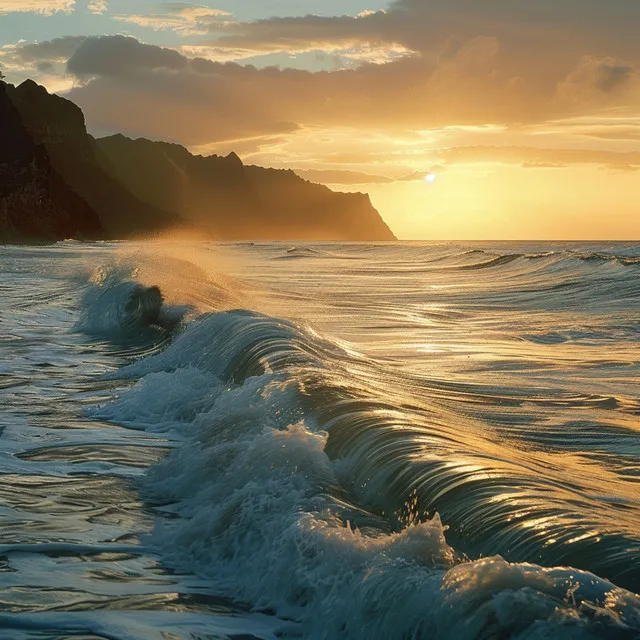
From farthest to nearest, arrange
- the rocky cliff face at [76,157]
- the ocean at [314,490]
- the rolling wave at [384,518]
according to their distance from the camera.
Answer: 1. the rocky cliff face at [76,157]
2. the ocean at [314,490]
3. the rolling wave at [384,518]

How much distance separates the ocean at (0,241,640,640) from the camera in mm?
4227

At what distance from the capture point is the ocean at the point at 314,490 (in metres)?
4.23

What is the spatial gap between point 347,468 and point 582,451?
223 centimetres

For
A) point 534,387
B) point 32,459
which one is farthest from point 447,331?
point 32,459

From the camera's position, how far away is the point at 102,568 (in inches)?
205

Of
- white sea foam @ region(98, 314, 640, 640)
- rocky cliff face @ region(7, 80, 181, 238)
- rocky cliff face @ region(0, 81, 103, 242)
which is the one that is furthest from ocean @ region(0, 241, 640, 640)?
rocky cliff face @ region(7, 80, 181, 238)

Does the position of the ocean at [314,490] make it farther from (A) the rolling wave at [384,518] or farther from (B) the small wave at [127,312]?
(B) the small wave at [127,312]

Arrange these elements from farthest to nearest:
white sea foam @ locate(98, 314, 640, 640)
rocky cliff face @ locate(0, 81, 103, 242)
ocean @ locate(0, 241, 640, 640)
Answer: rocky cliff face @ locate(0, 81, 103, 242), ocean @ locate(0, 241, 640, 640), white sea foam @ locate(98, 314, 640, 640)

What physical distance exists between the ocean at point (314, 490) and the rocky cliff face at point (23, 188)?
90554 millimetres

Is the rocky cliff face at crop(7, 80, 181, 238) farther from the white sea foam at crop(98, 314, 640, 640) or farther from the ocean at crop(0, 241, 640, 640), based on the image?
the white sea foam at crop(98, 314, 640, 640)

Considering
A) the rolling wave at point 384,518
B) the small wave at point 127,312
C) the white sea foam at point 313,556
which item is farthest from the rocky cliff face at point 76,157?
the white sea foam at point 313,556

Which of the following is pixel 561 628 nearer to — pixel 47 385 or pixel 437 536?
pixel 437 536

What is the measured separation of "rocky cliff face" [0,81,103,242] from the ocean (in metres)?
90.6

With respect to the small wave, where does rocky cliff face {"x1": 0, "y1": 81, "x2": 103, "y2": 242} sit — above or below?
above
